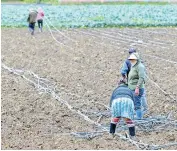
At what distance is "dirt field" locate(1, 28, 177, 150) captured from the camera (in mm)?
9854

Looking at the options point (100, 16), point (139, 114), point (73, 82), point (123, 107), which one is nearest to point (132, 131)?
point (123, 107)

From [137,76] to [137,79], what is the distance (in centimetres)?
8

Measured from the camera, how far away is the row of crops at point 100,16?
29500 mm

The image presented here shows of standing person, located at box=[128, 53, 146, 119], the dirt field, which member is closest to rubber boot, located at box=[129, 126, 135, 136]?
the dirt field

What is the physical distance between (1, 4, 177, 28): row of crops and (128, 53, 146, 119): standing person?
18.2 meters

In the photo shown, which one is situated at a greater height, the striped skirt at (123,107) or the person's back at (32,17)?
the striped skirt at (123,107)

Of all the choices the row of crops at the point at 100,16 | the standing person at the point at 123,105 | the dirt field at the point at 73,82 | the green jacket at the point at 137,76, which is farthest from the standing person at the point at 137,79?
the row of crops at the point at 100,16

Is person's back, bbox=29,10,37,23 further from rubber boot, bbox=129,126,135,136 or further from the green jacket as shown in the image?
rubber boot, bbox=129,126,135,136

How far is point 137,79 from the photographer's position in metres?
10.6

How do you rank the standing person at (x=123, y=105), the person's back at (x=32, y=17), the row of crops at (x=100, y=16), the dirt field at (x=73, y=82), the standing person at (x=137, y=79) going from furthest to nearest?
the row of crops at (x=100, y=16) < the person's back at (x=32, y=17) < the standing person at (x=137, y=79) < the dirt field at (x=73, y=82) < the standing person at (x=123, y=105)

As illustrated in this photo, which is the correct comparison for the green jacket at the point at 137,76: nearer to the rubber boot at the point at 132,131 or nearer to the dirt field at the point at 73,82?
the dirt field at the point at 73,82

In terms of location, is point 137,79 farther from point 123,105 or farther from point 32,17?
point 32,17

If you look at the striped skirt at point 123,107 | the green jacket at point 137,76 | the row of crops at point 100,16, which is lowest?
the row of crops at point 100,16

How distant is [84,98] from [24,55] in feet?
21.9
